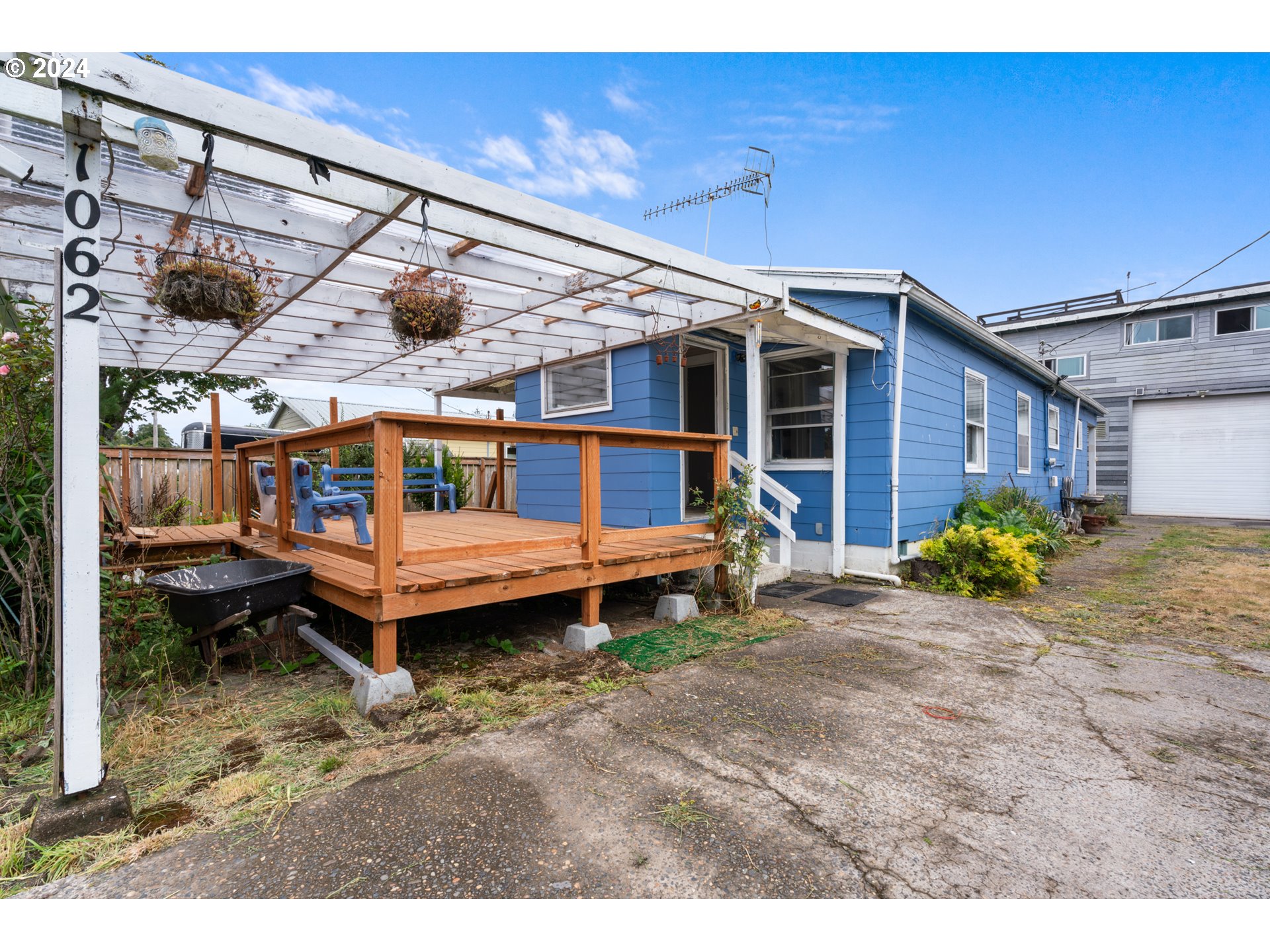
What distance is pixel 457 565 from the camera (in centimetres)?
378

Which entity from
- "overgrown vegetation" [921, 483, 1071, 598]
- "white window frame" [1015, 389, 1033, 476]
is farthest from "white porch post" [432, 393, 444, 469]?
"white window frame" [1015, 389, 1033, 476]

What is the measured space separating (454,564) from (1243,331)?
20777 mm

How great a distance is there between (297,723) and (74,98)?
8.84 feet

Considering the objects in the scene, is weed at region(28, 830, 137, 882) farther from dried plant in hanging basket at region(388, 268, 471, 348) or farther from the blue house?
the blue house

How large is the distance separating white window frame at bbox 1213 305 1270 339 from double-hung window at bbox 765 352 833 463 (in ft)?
51.9

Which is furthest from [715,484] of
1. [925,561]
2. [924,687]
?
[925,561]

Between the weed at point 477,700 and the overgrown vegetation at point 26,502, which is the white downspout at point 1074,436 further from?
the overgrown vegetation at point 26,502

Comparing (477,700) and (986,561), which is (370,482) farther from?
(986,561)

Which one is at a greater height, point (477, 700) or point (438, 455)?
point (438, 455)

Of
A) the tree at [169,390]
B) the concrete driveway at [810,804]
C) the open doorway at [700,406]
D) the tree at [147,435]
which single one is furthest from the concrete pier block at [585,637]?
the tree at [147,435]

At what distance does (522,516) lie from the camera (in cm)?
780

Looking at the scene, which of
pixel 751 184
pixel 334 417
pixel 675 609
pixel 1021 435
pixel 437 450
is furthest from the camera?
pixel 1021 435

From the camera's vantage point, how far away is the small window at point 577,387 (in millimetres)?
6699

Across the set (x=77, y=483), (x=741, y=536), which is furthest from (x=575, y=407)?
(x=77, y=483)
